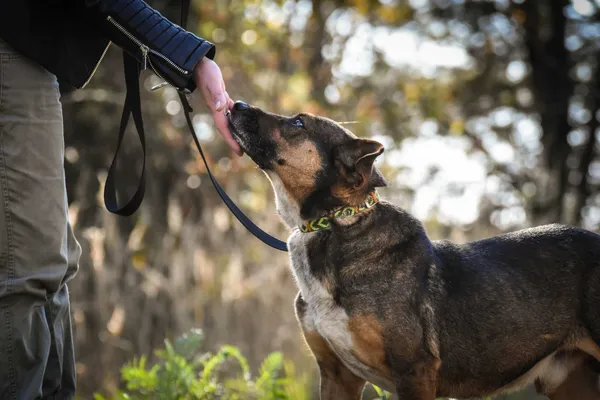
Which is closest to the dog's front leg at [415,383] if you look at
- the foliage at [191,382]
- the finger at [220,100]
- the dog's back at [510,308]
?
the dog's back at [510,308]

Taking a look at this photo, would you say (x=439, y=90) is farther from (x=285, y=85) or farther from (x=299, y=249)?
(x=299, y=249)

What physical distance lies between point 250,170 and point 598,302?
5.87 metres

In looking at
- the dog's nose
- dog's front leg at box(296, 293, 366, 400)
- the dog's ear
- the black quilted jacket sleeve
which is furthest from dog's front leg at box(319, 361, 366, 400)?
the black quilted jacket sleeve

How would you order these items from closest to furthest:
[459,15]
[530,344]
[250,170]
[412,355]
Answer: [412,355] < [530,344] < [250,170] < [459,15]

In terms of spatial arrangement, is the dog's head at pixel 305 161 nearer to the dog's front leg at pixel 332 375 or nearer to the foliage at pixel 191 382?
the dog's front leg at pixel 332 375

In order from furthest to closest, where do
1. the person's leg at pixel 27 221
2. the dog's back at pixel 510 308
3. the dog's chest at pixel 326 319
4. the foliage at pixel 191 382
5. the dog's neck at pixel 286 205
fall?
the foliage at pixel 191 382
the dog's neck at pixel 286 205
the dog's back at pixel 510 308
the dog's chest at pixel 326 319
the person's leg at pixel 27 221

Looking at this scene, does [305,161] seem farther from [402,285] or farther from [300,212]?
[402,285]

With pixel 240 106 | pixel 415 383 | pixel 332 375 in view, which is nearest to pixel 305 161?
pixel 240 106

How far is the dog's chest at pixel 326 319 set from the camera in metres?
3.53

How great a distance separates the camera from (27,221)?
3.18 m

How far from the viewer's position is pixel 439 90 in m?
12.0

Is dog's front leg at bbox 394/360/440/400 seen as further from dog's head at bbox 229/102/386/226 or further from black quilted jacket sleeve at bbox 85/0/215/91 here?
black quilted jacket sleeve at bbox 85/0/215/91

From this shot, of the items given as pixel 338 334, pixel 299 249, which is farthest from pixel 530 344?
pixel 299 249

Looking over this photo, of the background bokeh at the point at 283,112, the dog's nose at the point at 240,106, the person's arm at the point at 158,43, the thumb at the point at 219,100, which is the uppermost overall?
the person's arm at the point at 158,43
